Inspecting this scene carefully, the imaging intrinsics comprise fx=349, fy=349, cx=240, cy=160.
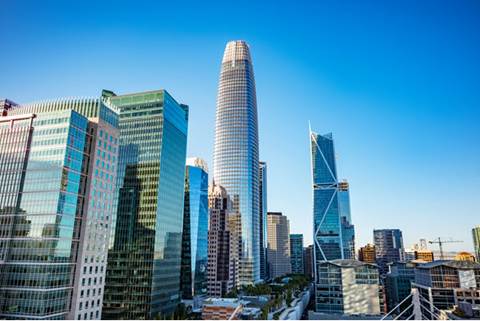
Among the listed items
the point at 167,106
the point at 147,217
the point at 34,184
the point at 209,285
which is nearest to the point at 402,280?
the point at 209,285

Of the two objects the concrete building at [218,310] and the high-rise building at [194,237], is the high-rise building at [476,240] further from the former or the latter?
the concrete building at [218,310]

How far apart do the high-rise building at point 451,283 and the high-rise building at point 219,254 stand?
205 ft

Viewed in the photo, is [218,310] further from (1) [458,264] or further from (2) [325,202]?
(2) [325,202]

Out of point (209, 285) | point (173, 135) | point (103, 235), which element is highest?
point (173, 135)

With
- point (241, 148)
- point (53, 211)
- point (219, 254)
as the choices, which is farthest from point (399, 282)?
point (53, 211)

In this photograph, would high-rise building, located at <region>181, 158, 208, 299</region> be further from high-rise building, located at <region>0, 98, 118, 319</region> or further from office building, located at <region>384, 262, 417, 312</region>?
office building, located at <region>384, 262, 417, 312</region>

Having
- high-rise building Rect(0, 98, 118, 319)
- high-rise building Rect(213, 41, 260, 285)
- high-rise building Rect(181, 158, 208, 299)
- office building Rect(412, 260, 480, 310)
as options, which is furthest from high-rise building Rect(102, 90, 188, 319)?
high-rise building Rect(213, 41, 260, 285)

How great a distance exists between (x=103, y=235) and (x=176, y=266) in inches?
1100

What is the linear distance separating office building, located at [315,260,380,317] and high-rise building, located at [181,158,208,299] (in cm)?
3809

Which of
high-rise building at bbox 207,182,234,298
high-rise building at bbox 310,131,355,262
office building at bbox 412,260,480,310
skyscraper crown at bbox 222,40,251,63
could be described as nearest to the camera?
office building at bbox 412,260,480,310

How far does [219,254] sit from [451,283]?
2736 inches

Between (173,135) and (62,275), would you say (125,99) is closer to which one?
(173,135)

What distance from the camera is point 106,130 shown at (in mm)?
58188

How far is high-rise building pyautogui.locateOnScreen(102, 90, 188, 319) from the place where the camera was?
226 feet
